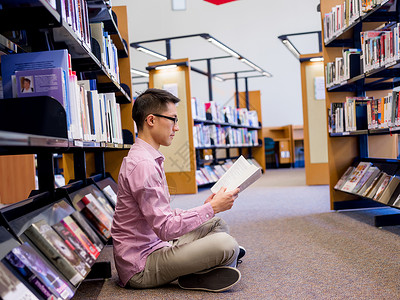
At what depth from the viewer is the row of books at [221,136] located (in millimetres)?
6957

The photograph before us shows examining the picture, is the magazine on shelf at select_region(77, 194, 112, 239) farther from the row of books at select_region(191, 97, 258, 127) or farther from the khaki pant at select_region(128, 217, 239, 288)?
the row of books at select_region(191, 97, 258, 127)

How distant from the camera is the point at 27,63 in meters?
1.67

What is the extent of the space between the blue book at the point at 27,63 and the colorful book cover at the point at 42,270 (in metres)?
0.61

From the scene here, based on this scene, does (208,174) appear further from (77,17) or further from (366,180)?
(77,17)

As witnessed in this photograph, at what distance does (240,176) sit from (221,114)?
6.30 m

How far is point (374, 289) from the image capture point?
1912 millimetres

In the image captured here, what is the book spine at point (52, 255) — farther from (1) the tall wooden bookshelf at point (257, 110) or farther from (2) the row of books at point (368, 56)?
(1) the tall wooden bookshelf at point (257, 110)

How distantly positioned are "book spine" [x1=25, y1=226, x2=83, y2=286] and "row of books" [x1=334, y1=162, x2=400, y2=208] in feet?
8.00

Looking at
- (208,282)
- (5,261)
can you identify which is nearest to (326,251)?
(208,282)

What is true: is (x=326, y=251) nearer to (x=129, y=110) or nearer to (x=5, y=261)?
(x=5, y=261)

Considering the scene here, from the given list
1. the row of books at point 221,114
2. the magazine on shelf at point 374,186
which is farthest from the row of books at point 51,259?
the row of books at point 221,114

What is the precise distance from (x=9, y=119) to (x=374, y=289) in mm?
1709

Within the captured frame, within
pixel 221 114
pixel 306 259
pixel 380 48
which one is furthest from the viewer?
pixel 221 114

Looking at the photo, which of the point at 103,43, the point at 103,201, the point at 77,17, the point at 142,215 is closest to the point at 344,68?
the point at 103,43
